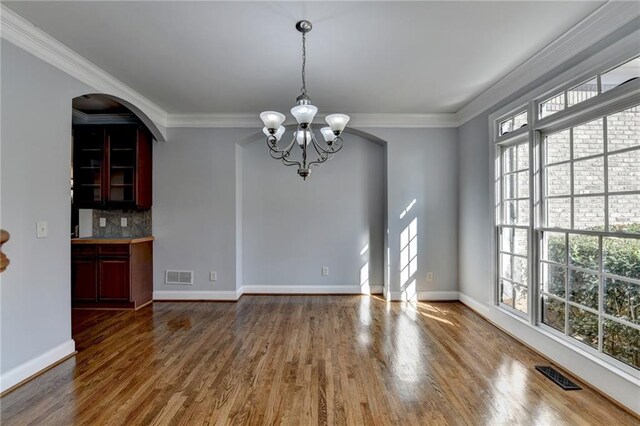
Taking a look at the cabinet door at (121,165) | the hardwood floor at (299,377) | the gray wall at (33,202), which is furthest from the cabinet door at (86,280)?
the gray wall at (33,202)

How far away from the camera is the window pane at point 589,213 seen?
2.38 m

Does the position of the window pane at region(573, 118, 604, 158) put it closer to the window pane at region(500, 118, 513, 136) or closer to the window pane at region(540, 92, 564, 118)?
the window pane at region(540, 92, 564, 118)

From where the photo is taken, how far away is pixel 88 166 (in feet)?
14.1

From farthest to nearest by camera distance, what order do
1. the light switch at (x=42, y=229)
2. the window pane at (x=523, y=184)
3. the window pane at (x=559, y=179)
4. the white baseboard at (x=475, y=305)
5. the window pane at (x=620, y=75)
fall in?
the white baseboard at (x=475, y=305) → the window pane at (x=523, y=184) → the window pane at (x=559, y=179) → the light switch at (x=42, y=229) → the window pane at (x=620, y=75)

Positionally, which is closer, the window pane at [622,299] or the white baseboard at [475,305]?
the window pane at [622,299]

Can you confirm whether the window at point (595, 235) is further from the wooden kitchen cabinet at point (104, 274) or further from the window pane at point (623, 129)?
the wooden kitchen cabinet at point (104, 274)

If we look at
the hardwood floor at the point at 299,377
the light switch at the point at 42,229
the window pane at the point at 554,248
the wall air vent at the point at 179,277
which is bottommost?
the hardwood floor at the point at 299,377

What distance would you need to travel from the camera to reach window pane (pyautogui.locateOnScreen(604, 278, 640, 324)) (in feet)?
7.00

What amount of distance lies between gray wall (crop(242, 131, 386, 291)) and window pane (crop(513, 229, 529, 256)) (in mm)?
1917

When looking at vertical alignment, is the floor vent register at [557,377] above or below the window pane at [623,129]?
below

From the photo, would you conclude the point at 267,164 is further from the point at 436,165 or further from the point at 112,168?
the point at 436,165

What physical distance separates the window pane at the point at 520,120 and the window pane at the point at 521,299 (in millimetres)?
1736

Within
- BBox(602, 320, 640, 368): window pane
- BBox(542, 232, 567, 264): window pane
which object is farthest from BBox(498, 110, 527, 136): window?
BBox(602, 320, 640, 368): window pane

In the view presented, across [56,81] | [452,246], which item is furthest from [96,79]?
[452,246]
